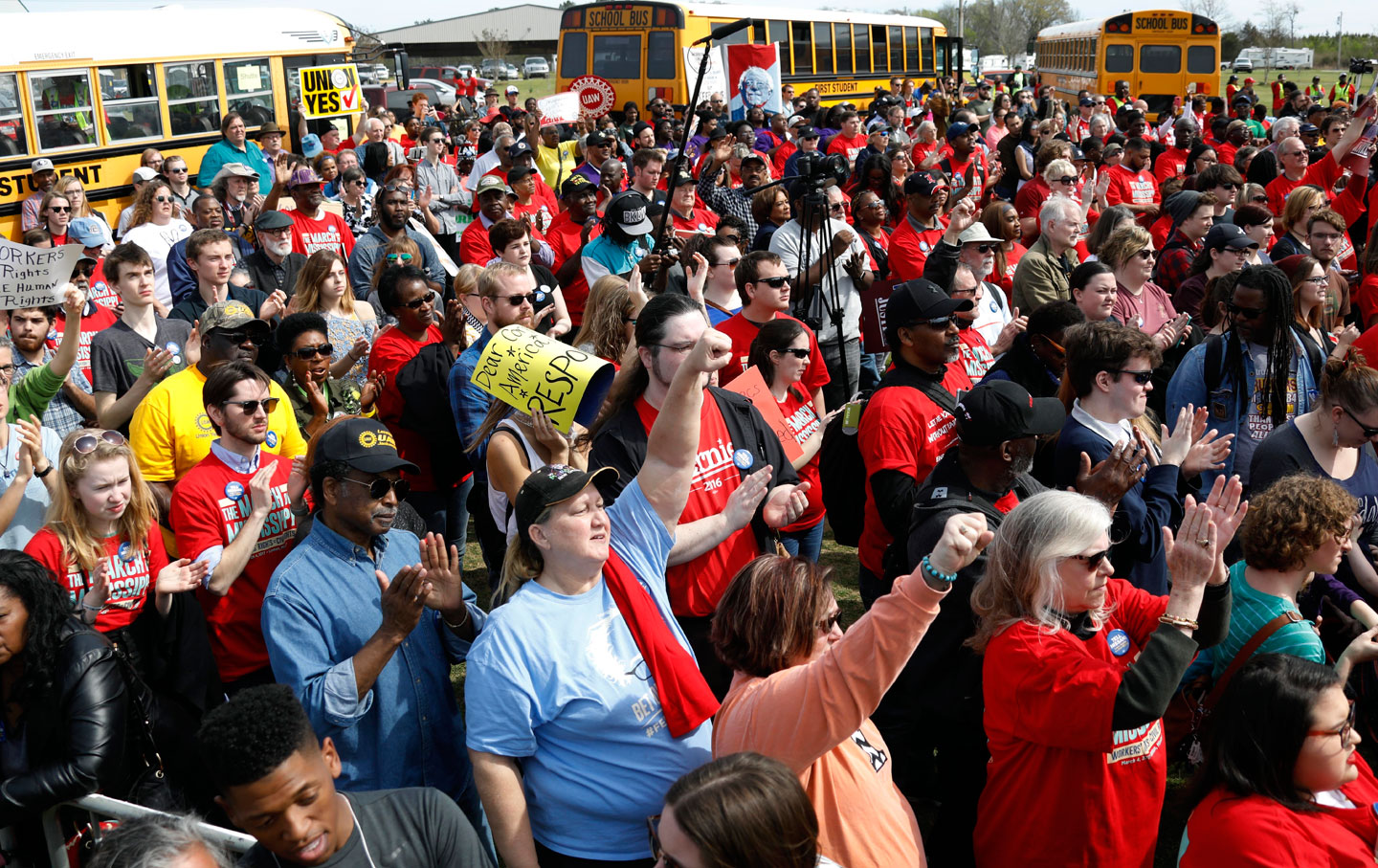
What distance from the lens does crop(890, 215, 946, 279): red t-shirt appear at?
27.9ft

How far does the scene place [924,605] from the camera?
2.60m

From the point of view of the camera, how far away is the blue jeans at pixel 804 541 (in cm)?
555

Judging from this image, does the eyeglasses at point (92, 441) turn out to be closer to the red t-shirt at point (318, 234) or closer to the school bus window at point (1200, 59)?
the red t-shirt at point (318, 234)

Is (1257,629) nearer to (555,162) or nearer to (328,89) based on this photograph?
(555,162)

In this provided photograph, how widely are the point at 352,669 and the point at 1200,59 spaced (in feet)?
98.1

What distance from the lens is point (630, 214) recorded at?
798 centimetres

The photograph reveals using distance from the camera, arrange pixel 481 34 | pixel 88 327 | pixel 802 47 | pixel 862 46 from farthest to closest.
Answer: pixel 481 34, pixel 862 46, pixel 802 47, pixel 88 327

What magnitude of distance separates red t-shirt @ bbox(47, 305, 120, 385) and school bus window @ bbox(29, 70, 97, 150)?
6712mm

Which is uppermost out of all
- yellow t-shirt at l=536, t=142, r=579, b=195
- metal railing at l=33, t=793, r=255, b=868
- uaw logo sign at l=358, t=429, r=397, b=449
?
yellow t-shirt at l=536, t=142, r=579, b=195

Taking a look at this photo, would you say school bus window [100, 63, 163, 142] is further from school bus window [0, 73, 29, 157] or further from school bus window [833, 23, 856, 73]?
school bus window [833, 23, 856, 73]

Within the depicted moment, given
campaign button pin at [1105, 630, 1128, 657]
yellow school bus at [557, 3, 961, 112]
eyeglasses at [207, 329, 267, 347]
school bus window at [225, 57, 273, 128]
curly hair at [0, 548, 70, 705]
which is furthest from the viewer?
yellow school bus at [557, 3, 961, 112]

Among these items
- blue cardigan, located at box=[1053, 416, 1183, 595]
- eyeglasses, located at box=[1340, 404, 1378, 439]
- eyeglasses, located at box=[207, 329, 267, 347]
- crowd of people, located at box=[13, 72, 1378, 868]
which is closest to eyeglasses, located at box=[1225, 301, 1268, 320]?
crowd of people, located at box=[13, 72, 1378, 868]

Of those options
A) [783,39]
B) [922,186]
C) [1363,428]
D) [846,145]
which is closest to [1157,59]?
[783,39]

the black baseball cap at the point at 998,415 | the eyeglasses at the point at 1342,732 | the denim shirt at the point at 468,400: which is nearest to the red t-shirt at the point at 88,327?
the denim shirt at the point at 468,400
